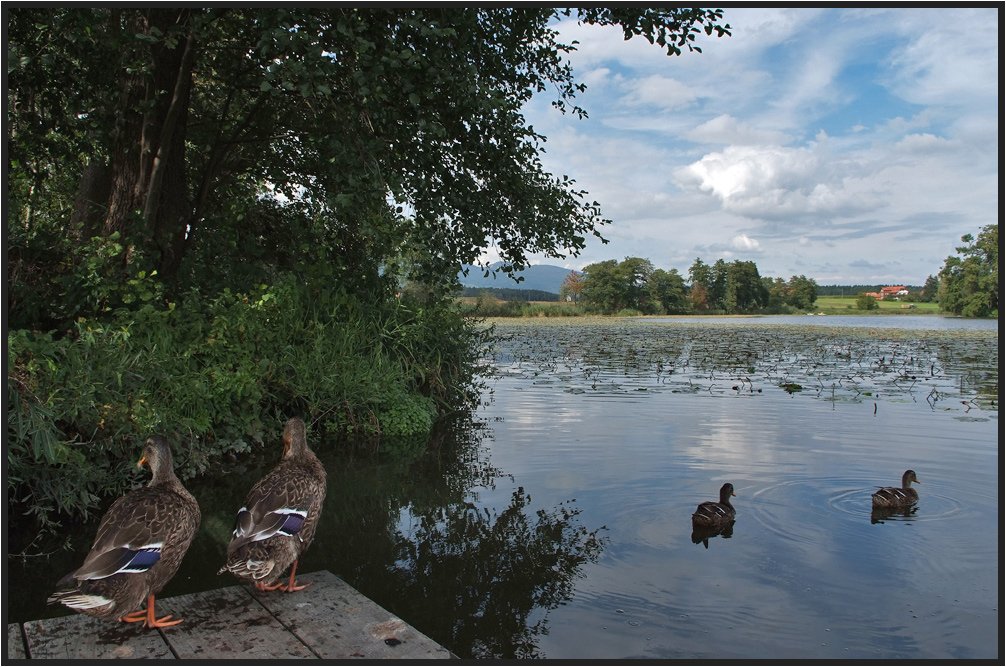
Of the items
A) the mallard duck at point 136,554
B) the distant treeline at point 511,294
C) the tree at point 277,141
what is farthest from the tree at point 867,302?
the mallard duck at point 136,554

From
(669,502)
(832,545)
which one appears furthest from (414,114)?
(832,545)

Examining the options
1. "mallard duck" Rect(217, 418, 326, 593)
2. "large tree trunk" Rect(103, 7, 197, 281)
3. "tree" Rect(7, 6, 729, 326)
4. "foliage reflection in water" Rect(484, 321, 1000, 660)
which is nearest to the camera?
"mallard duck" Rect(217, 418, 326, 593)

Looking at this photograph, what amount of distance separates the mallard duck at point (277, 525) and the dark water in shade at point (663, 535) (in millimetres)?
821

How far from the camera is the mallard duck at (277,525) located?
4191 millimetres

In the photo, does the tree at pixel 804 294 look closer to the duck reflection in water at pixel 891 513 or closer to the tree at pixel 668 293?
the tree at pixel 668 293

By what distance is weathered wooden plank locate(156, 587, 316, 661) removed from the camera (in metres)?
3.52

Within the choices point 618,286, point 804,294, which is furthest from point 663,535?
point 804,294

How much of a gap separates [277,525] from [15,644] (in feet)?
4.60

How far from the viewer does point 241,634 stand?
3.68 m

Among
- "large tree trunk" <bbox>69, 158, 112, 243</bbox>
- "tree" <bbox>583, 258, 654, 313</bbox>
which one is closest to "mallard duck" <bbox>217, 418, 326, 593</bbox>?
"large tree trunk" <bbox>69, 158, 112, 243</bbox>

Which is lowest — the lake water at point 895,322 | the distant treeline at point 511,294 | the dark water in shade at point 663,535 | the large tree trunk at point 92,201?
the dark water in shade at point 663,535

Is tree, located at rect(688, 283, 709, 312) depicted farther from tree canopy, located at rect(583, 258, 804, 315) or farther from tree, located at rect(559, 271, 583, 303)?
tree, located at rect(559, 271, 583, 303)

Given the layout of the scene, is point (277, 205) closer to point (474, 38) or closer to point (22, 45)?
point (22, 45)

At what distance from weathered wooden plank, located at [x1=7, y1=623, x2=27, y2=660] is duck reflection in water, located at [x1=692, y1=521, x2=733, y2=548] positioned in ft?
16.0
